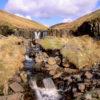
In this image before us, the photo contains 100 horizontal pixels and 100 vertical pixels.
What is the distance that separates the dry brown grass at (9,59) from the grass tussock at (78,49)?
3.81m

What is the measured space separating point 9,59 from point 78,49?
850 cm

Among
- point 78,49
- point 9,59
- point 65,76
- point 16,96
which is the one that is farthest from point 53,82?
point 78,49

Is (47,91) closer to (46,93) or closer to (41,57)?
(46,93)

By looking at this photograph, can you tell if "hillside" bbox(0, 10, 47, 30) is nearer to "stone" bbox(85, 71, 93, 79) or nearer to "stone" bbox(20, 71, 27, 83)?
"stone" bbox(20, 71, 27, 83)

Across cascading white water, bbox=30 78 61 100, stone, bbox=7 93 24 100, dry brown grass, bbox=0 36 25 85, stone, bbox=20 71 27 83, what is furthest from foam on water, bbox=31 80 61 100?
dry brown grass, bbox=0 36 25 85

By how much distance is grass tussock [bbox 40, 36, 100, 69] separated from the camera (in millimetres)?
37656

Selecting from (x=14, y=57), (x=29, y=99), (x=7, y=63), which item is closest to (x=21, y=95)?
(x=29, y=99)

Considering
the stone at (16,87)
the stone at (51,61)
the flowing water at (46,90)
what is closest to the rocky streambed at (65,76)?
the stone at (51,61)

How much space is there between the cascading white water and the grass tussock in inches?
200

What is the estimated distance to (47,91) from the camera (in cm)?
3147

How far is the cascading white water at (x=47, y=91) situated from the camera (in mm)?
30672

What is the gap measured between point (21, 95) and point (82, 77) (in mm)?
5987

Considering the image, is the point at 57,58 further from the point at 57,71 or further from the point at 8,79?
the point at 8,79

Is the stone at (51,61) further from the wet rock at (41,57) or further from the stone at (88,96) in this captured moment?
the stone at (88,96)
